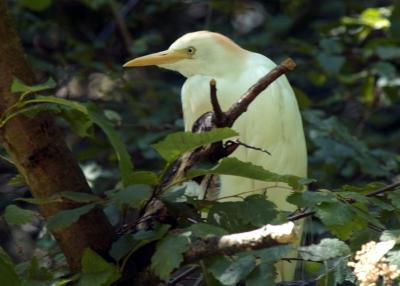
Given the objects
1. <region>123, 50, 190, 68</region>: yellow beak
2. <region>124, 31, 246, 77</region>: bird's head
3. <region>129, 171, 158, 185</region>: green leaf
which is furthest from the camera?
<region>124, 31, 246, 77</region>: bird's head

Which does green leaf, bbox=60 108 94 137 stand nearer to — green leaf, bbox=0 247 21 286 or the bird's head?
green leaf, bbox=0 247 21 286

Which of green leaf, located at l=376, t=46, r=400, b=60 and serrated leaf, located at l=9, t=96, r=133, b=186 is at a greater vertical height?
serrated leaf, located at l=9, t=96, r=133, b=186

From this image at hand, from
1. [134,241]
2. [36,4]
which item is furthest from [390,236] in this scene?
[36,4]

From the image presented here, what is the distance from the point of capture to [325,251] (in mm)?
1623

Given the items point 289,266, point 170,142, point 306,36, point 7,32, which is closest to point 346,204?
point 170,142

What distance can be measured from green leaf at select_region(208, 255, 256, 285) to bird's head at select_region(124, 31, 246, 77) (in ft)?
4.34

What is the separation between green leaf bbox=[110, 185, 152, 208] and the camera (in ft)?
5.24

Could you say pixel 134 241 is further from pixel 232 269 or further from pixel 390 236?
pixel 390 236

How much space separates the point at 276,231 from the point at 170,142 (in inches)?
13.3

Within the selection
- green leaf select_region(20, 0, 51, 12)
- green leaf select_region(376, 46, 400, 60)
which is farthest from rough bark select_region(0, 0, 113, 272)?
green leaf select_region(376, 46, 400, 60)

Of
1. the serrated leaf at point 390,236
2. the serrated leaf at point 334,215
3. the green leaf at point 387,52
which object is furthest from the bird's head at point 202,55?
the serrated leaf at point 390,236

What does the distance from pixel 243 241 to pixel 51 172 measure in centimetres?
57

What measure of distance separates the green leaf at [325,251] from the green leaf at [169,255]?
222 millimetres

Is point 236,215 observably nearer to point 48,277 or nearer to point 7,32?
point 48,277
